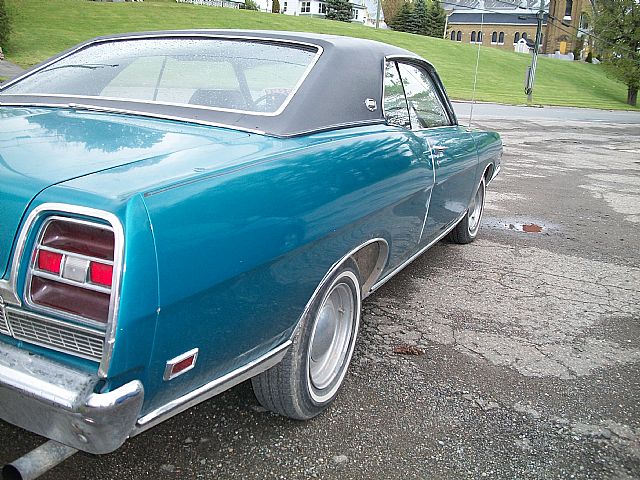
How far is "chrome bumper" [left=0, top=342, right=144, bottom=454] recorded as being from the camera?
58.7 inches

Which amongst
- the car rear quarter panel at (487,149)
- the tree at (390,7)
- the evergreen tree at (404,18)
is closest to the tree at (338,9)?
the evergreen tree at (404,18)

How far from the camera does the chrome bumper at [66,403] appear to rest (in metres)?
1.49

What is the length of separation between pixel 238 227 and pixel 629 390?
7.38 ft

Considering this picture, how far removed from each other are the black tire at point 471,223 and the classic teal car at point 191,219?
1767mm

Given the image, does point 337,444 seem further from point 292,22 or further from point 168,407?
point 292,22

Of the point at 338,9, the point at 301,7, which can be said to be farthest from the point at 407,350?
the point at 301,7

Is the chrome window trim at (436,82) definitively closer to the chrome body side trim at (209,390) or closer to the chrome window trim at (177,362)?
the chrome body side trim at (209,390)

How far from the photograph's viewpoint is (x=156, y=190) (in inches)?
61.9

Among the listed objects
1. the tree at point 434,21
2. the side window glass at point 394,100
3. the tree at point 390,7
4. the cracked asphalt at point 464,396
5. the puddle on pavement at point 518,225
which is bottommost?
the puddle on pavement at point 518,225

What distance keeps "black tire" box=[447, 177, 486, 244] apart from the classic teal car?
177 centimetres

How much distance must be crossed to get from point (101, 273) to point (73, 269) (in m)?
0.08

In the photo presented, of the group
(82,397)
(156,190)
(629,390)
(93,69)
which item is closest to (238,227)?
(156,190)

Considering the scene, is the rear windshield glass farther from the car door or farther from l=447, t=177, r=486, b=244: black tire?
l=447, t=177, r=486, b=244: black tire

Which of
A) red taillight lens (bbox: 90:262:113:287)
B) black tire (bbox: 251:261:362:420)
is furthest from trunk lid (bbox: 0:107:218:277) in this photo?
black tire (bbox: 251:261:362:420)
